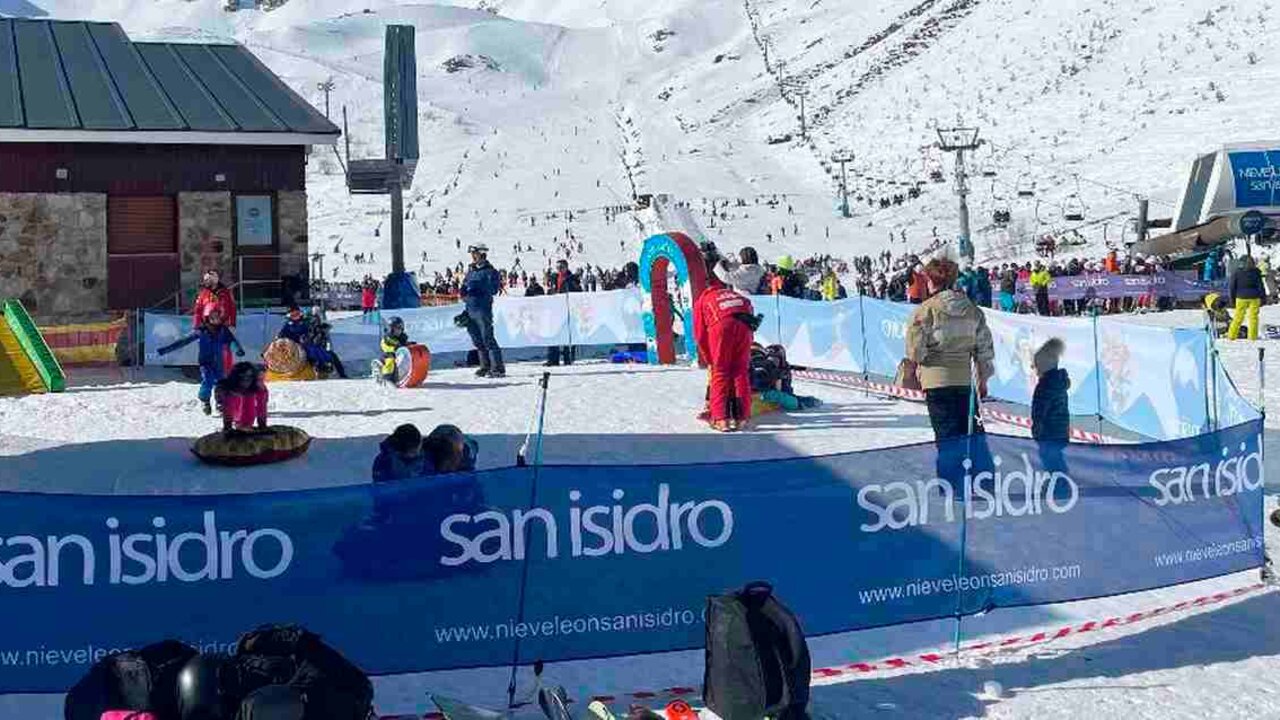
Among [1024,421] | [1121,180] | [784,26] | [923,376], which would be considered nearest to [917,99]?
[1121,180]

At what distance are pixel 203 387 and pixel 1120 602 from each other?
968cm

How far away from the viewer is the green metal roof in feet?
68.6

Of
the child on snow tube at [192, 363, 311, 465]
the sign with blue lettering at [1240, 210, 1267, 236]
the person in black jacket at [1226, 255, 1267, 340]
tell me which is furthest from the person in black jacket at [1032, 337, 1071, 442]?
the sign with blue lettering at [1240, 210, 1267, 236]

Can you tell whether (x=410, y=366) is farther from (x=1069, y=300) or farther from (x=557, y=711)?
(x=1069, y=300)

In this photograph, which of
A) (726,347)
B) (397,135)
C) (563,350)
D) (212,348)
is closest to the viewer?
(726,347)

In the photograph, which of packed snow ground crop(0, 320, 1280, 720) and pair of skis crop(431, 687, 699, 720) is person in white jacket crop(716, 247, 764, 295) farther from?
pair of skis crop(431, 687, 699, 720)

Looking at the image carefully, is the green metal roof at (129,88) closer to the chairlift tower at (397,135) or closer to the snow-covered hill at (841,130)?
the chairlift tower at (397,135)

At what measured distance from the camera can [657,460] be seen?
36.1 feet

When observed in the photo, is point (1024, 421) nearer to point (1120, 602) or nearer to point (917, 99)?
point (1120, 602)

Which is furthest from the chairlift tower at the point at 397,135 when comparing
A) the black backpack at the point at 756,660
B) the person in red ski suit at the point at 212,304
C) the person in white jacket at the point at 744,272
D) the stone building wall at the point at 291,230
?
the black backpack at the point at 756,660

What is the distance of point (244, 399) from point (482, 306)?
204 inches

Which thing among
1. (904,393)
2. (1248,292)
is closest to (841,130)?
(1248,292)

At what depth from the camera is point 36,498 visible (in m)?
5.25

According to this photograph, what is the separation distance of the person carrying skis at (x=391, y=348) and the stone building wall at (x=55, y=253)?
22.9 ft
